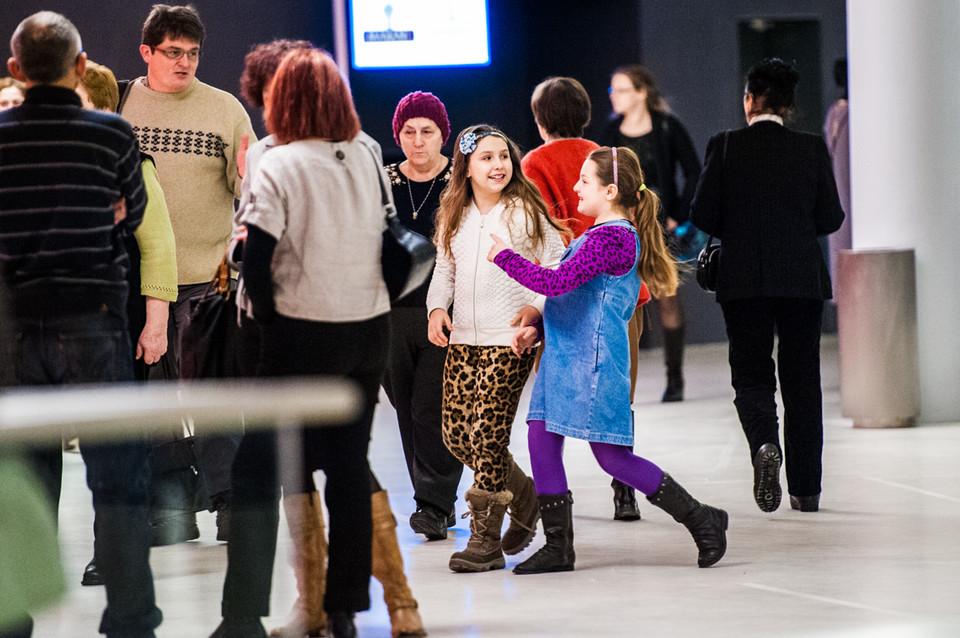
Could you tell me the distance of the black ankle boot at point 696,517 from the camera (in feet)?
12.9

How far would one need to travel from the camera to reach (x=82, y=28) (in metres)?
8.45

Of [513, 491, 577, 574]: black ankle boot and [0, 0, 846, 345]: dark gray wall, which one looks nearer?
[513, 491, 577, 574]: black ankle boot

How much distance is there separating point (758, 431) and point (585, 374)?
1102 millimetres

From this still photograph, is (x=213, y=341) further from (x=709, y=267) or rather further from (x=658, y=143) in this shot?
(x=658, y=143)

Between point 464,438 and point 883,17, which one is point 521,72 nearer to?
point 883,17

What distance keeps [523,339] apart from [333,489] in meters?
1.01

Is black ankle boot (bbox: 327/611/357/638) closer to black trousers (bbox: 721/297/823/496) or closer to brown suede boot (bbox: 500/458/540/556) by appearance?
brown suede boot (bbox: 500/458/540/556)

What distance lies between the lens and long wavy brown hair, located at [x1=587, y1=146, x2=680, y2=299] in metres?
4.02

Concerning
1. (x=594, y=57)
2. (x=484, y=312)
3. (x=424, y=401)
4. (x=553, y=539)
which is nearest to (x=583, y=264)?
(x=484, y=312)

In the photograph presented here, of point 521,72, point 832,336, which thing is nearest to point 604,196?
point 521,72

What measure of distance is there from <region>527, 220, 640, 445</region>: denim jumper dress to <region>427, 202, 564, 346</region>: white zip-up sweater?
108 mm

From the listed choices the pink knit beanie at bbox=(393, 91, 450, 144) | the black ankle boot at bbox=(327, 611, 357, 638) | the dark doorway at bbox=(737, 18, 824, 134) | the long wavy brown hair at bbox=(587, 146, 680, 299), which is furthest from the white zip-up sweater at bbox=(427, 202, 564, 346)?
the dark doorway at bbox=(737, 18, 824, 134)

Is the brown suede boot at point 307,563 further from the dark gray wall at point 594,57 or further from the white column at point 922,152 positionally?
the dark gray wall at point 594,57

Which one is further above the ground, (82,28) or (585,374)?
(82,28)
